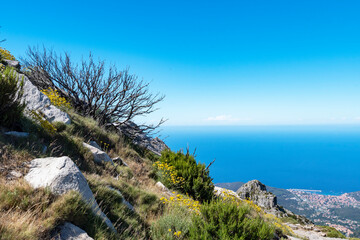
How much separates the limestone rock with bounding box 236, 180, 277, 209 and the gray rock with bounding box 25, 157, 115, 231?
16599 mm

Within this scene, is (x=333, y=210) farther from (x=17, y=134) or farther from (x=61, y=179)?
(x=17, y=134)

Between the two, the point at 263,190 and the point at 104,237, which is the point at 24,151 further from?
the point at 263,190

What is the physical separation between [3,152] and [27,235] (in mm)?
2598

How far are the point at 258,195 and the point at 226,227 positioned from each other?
54.2 ft

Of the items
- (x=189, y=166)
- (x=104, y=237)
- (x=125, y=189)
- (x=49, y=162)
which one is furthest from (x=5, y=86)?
(x=189, y=166)

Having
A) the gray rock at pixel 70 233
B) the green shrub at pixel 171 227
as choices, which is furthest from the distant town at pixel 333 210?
the gray rock at pixel 70 233

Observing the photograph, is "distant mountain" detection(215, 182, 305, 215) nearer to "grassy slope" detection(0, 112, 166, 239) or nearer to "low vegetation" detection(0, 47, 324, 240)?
"low vegetation" detection(0, 47, 324, 240)

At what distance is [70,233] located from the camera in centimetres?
247

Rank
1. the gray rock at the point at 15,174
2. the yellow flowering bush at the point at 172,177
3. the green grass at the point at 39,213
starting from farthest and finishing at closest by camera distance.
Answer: the yellow flowering bush at the point at 172,177
the gray rock at the point at 15,174
the green grass at the point at 39,213

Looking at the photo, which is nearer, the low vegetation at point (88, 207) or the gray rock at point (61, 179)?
the low vegetation at point (88, 207)

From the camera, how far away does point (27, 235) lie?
6.77ft

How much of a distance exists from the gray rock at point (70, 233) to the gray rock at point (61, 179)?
1.58 ft

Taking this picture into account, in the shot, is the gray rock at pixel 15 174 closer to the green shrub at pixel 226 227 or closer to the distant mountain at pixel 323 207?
the green shrub at pixel 226 227

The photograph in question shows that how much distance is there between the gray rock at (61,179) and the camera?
297 cm
